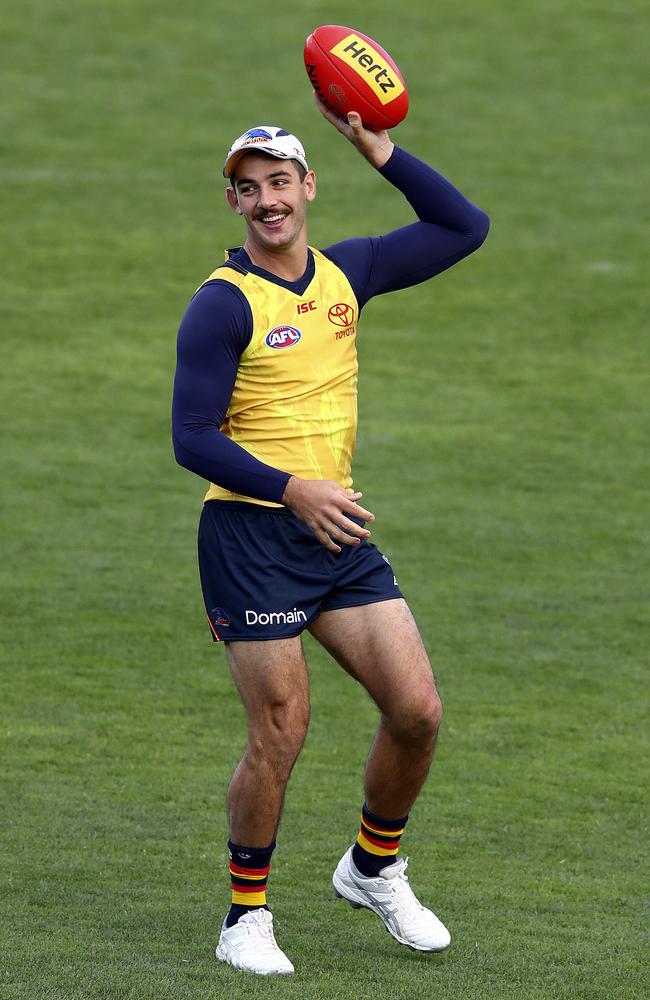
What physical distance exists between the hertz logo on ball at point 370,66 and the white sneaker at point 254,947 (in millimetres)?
2708

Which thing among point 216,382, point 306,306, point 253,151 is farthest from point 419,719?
point 253,151

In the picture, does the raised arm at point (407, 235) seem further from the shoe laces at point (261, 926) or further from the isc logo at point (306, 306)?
the shoe laces at point (261, 926)

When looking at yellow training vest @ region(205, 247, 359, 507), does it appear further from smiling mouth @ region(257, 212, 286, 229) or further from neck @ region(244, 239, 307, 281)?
smiling mouth @ region(257, 212, 286, 229)

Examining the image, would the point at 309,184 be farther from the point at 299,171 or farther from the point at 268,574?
the point at 268,574

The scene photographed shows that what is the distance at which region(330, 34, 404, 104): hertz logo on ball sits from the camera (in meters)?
5.67

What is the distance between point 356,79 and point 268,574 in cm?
171

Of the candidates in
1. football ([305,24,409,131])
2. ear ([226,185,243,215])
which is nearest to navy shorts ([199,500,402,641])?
ear ([226,185,243,215])

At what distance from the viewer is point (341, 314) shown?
5.43 metres

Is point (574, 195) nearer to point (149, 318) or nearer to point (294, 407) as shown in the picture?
point (149, 318)

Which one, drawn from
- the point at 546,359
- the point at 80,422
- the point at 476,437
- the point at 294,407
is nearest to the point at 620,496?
the point at 476,437

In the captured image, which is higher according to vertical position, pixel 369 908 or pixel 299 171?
pixel 299 171

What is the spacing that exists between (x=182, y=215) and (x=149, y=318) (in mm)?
2950

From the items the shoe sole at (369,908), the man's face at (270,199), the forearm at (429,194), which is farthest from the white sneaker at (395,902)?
the forearm at (429,194)

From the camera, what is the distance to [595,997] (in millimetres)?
5016
